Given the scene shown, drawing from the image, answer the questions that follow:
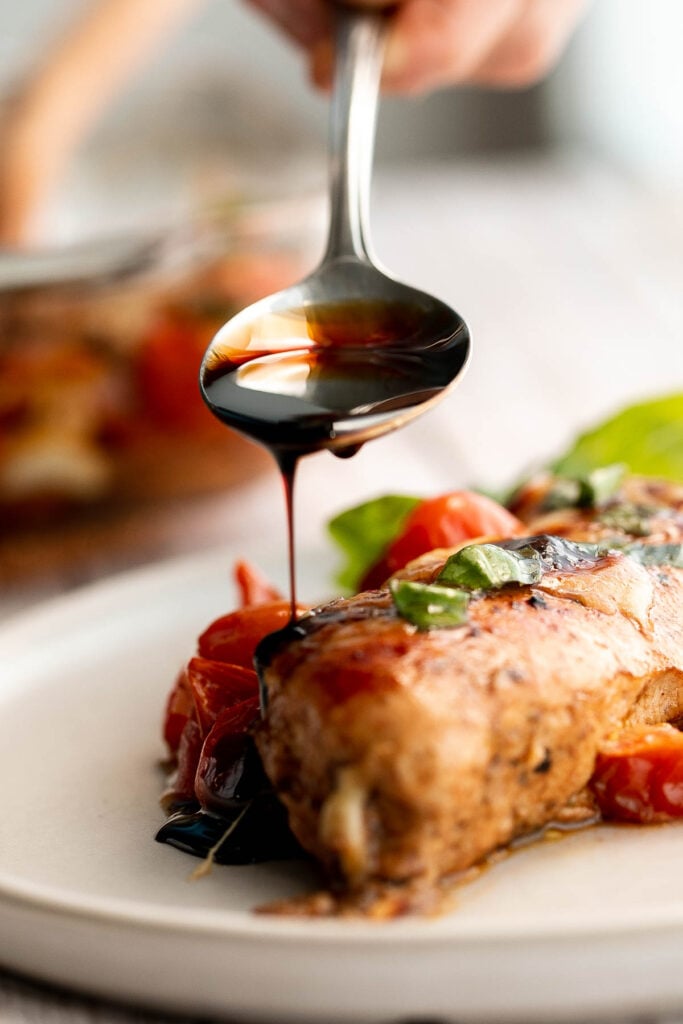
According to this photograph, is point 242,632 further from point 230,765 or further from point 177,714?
point 230,765

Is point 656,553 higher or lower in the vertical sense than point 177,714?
higher

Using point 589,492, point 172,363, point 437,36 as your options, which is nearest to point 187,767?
point 589,492

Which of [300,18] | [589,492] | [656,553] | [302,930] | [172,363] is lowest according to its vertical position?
[302,930]

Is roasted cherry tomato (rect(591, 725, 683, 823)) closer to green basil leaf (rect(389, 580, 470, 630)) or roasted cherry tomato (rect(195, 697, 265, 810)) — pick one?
green basil leaf (rect(389, 580, 470, 630))

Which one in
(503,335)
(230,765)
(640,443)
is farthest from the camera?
(503,335)

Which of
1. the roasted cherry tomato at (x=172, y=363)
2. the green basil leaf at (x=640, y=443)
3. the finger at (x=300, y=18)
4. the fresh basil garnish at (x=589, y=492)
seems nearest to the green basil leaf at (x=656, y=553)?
the fresh basil garnish at (x=589, y=492)

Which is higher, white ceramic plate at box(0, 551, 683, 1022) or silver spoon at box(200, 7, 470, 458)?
silver spoon at box(200, 7, 470, 458)

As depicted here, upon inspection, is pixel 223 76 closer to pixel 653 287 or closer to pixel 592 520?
pixel 653 287

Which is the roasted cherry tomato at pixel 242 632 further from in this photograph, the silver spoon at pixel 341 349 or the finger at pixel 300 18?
the finger at pixel 300 18

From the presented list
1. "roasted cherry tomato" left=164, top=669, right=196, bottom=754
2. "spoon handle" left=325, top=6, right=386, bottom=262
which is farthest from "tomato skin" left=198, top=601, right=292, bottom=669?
"spoon handle" left=325, top=6, right=386, bottom=262
